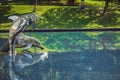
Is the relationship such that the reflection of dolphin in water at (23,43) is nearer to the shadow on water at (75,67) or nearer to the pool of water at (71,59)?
the pool of water at (71,59)

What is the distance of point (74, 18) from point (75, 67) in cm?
698

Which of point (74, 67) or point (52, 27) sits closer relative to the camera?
point (74, 67)

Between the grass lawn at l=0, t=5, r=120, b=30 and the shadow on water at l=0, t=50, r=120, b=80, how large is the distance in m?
4.19

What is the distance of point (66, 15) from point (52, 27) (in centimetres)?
183

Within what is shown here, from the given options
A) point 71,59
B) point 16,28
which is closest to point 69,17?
point 71,59

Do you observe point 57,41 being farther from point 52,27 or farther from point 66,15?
point 66,15

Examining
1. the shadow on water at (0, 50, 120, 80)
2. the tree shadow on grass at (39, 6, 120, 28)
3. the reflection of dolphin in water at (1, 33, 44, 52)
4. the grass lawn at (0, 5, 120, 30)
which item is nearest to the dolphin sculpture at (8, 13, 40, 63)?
the reflection of dolphin in water at (1, 33, 44, 52)

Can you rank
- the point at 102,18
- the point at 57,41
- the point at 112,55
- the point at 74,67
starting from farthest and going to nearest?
A: 1. the point at 102,18
2. the point at 57,41
3. the point at 112,55
4. the point at 74,67

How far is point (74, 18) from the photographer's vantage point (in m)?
20.0

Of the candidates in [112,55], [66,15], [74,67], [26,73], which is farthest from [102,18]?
[26,73]

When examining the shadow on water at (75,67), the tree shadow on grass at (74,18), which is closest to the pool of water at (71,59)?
the shadow on water at (75,67)

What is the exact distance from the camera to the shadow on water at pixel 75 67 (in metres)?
12.5

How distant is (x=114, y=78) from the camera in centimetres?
1231

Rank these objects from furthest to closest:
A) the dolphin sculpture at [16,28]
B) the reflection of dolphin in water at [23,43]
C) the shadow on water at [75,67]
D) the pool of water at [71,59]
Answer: the reflection of dolphin in water at [23,43], the dolphin sculpture at [16,28], the pool of water at [71,59], the shadow on water at [75,67]
